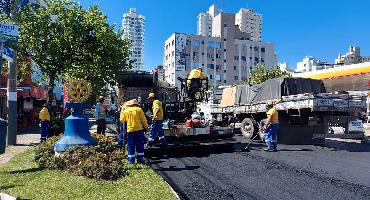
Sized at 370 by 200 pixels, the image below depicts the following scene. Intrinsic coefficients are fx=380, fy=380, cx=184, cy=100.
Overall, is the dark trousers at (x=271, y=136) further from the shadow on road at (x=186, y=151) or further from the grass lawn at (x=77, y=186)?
the grass lawn at (x=77, y=186)

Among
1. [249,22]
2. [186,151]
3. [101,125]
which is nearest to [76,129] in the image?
[186,151]

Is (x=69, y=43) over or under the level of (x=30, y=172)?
over

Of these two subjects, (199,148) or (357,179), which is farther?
(199,148)

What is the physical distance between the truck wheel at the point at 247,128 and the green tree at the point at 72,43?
20.2ft

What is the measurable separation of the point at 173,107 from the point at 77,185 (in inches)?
262

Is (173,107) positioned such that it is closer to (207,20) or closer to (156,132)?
(156,132)

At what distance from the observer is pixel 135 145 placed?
9.84m

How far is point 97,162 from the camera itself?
28.2 ft

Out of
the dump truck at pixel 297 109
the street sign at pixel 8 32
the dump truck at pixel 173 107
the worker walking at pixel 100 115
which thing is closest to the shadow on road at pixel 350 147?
the dump truck at pixel 297 109

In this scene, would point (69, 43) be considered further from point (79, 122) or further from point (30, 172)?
point (30, 172)

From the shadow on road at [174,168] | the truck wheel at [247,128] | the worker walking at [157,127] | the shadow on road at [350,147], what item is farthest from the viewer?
the truck wheel at [247,128]

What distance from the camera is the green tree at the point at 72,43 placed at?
55.4 feet

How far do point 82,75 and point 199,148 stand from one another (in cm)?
987

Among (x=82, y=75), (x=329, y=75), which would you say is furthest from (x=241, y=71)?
(x=82, y=75)
